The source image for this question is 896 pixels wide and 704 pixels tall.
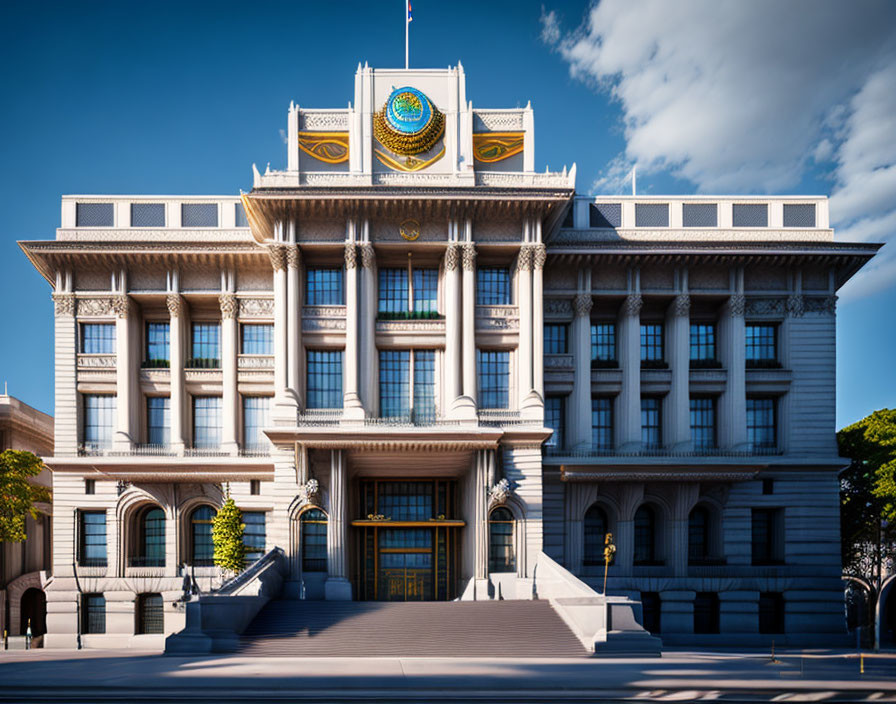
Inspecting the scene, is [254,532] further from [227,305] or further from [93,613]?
[227,305]

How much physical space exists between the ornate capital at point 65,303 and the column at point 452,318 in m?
21.3

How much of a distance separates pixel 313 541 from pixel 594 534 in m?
15.7

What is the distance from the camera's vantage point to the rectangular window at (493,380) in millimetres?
33625

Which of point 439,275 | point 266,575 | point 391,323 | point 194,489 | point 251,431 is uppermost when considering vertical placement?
point 439,275

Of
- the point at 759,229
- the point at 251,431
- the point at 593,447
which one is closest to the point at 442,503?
the point at 593,447

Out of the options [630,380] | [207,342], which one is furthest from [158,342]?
[630,380]

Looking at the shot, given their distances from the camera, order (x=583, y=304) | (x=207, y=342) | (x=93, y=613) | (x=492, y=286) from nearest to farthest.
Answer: (x=492, y=286)
(x=93, y=613)
(x=583, y=304)
(x=207, y=342)

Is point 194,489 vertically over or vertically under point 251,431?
under

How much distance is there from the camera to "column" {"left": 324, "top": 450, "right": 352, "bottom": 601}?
2983cm

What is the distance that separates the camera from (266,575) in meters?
27.8

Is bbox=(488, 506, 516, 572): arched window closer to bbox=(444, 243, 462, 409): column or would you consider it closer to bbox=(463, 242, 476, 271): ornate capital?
bbox=(444, 243, 462, 409): column

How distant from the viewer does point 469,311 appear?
32719 millimetres

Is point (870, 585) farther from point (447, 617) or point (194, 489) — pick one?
point (194, 489)

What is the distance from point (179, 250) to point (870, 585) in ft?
140
